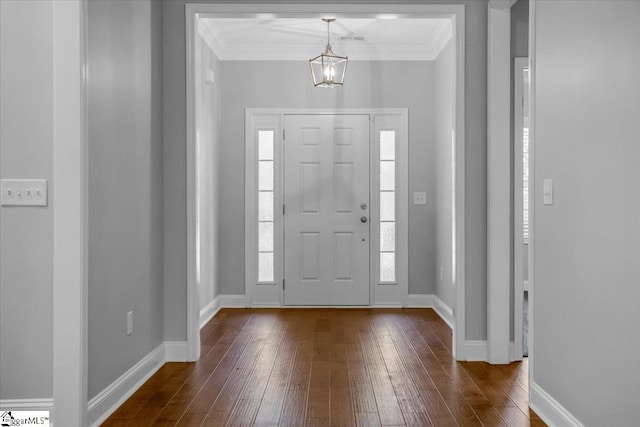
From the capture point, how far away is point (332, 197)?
233 inches

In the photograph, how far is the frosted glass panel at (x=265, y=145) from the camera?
19.4ft

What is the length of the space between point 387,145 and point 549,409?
3.63 meters

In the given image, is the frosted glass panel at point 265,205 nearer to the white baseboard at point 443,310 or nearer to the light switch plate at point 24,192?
the white baseboard at point 443,310

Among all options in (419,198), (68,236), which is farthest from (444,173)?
(68,236)

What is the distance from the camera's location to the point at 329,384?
3.32 m

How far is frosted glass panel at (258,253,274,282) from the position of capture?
592cm

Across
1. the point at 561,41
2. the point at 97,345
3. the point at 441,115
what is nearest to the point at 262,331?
the point at 97,345

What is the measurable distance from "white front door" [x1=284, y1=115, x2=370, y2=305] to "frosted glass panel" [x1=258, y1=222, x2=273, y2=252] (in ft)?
0.54

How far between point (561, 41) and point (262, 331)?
3.30m

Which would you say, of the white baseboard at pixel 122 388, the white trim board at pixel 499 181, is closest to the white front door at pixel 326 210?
the white trim board at pixel 499 181

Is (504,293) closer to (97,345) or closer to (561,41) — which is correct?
(561,41)

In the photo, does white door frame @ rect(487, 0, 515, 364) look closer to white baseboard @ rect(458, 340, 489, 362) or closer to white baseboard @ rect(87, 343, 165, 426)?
white baseboard @ rect(458, 340, 489, 362)

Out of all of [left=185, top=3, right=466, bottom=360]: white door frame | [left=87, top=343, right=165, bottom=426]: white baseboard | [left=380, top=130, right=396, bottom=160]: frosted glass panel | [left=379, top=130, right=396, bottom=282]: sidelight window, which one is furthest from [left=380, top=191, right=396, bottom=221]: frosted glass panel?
[left=87, top=343, right=165, bottom=426]: white baseboard

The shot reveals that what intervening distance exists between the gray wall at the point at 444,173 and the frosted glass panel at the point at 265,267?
1.77 meters
